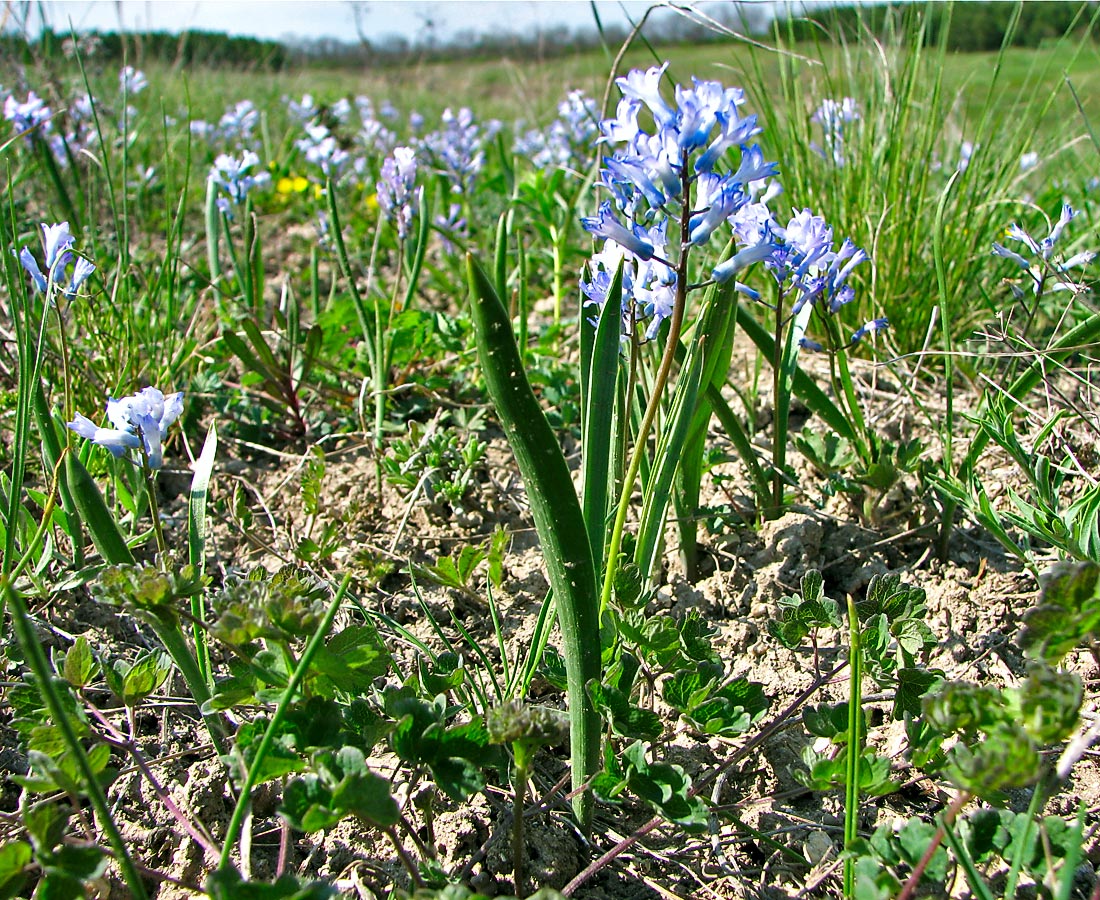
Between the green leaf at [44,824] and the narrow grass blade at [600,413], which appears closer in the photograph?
the green leaf at [44,824]

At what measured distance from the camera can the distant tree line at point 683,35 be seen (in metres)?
2.73

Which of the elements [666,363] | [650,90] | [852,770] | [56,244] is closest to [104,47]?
[56,244]

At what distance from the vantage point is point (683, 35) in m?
9.41

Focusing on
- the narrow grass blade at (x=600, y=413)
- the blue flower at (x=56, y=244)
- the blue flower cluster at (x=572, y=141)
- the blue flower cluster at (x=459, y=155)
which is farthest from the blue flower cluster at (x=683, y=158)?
the blue flower cluster at (x=572, y=141)

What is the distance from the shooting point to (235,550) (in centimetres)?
195

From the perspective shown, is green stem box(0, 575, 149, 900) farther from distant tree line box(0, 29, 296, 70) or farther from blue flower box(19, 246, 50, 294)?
distant tree line box(0, 29, 296, 70)

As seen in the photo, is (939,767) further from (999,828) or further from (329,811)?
(329,811)

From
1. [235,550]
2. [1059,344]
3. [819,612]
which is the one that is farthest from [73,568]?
[1059,344]

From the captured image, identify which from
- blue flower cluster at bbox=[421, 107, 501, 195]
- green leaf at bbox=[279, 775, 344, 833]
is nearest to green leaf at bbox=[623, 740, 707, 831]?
green leaf at bbox=[279, 775, 344, 833]

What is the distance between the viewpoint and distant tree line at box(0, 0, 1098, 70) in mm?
2732

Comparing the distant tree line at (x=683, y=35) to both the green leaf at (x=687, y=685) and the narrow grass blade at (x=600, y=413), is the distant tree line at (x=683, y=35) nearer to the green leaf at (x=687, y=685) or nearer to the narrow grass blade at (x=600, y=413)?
the narrow grass blade at (x=600, y=413)

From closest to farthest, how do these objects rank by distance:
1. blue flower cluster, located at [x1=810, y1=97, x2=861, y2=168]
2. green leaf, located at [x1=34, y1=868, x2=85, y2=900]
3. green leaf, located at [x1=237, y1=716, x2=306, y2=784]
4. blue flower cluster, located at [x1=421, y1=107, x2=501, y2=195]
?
green leaf, located at [x1=34, y1=868, x2=85, y2=900] < green leaf, located at [x1=237, y1=716, x2=306, y2=784] < blue flower cluster, located at [x1=810, y1=97, x2=861, y2=168] < blue flower cluster, located at [x1=421, y1=107, x2=501, y2=195]

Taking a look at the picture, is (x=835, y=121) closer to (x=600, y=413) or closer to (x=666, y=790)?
(x=600, y=413)

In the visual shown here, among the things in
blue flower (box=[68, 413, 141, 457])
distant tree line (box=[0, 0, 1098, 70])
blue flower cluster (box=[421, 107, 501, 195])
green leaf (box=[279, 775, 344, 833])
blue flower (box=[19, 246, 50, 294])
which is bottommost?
green leaf (box=[279, 775, 344, 833])
